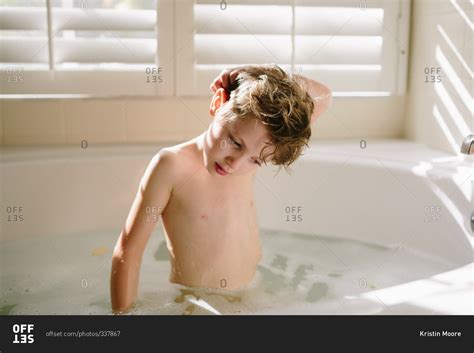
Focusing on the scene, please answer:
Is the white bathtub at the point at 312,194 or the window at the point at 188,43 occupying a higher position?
the window at the point at 188,43

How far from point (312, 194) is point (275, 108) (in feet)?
2.12

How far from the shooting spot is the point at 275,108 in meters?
0.97

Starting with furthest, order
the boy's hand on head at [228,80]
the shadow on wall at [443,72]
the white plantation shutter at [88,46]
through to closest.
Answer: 1. the white plantation shutter at [88,46]
2. the shadow on wall at [443,72]
3. the boy's hand on head at [228,80]

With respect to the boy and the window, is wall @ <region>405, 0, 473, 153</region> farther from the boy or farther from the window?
the boy

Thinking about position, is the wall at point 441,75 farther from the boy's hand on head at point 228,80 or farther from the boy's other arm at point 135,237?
the boy's other arm at point 135,237

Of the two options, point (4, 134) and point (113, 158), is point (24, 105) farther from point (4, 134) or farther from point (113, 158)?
point (113, 158)

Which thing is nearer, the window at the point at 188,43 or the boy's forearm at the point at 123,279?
the boy's forearm at the point at 123,279

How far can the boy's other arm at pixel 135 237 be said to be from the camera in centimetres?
103
